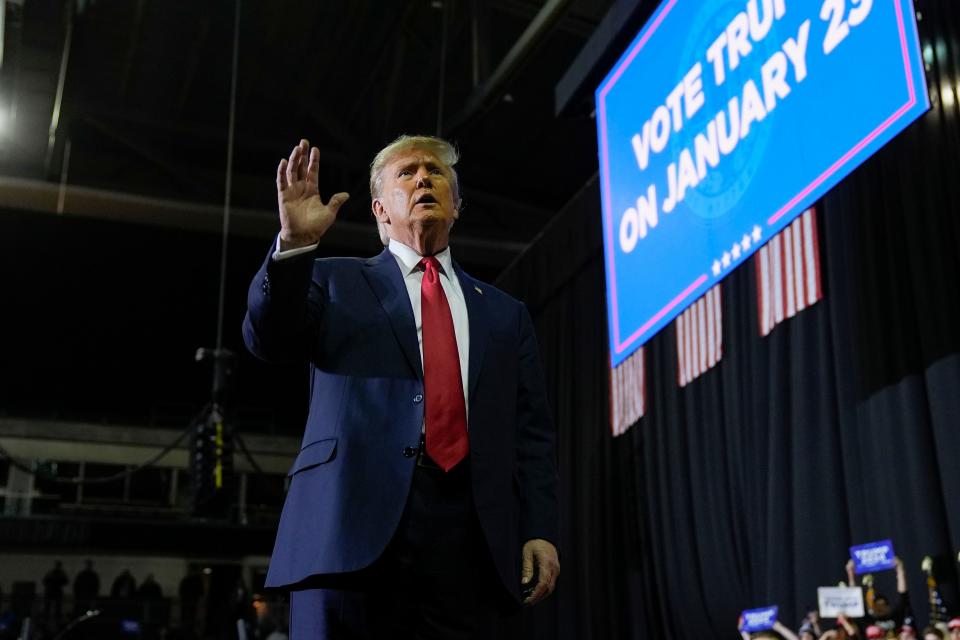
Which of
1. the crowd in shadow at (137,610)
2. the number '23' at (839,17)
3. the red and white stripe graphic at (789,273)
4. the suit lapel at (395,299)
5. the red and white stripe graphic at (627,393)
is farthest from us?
the crowd in shadow at (137,610)

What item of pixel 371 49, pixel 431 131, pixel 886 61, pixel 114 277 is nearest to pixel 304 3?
pixel 371 49

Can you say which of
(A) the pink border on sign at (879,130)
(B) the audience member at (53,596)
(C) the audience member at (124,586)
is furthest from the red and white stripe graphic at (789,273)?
(C) the audience member at (124,586)

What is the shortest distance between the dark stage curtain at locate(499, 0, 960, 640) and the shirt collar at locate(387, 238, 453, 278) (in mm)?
1819

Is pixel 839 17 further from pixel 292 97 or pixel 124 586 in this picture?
pixel 124 586

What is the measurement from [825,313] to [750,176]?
691mm

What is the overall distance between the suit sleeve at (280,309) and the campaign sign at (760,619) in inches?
87.2

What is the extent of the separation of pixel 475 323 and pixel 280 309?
32 centimetres

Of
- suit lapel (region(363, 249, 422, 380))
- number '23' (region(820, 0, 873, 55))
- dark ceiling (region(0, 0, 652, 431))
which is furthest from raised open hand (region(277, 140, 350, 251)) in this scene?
dark ceiling (region(0, 0, 652, 431))

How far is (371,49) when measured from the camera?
715 cm

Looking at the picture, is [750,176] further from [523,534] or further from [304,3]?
[304,3]

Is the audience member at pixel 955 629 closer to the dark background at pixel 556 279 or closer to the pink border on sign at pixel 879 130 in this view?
the dark background at pixel 556 279

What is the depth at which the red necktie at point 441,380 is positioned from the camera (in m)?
1.37

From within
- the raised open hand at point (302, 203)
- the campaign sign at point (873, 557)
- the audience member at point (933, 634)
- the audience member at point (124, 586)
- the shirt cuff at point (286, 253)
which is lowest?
the audience member at point (933, 634)

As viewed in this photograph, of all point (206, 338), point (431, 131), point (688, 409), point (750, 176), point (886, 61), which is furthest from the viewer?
point (206, 338)
